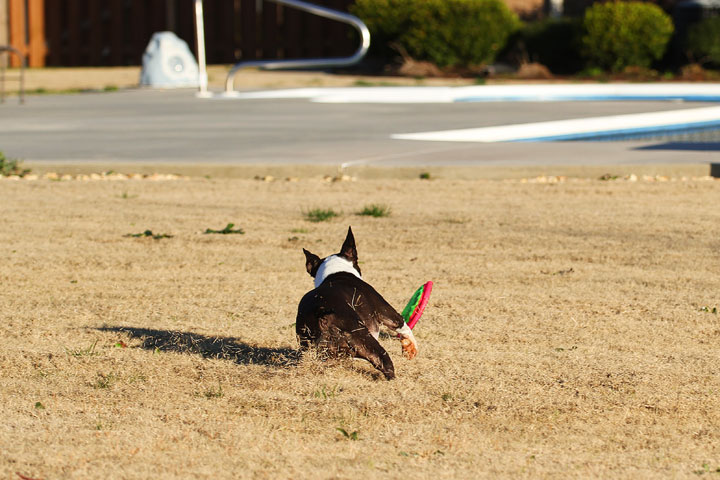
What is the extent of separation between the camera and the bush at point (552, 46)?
28.8m

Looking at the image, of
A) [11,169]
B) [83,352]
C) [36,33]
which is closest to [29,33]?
[36,33]

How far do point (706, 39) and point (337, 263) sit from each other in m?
24.2

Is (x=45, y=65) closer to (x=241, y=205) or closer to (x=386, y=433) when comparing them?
(x=241, y=205)

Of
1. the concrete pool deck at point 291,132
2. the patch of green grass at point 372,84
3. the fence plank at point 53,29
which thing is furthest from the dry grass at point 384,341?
the fence plank at point 53,29

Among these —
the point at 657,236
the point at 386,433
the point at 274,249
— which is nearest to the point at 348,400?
the point at 386,433

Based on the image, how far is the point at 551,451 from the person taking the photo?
3725mm

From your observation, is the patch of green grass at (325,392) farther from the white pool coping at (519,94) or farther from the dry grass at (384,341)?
Answer: the white pool coping at (519,94)

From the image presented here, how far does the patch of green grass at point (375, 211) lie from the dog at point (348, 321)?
13.3 feet

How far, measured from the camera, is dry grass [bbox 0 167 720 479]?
3707 mm

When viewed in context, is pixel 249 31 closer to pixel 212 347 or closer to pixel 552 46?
pixel 552 46

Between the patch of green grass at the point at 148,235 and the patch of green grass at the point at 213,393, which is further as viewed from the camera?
the patch of green grass at the point at 148,235

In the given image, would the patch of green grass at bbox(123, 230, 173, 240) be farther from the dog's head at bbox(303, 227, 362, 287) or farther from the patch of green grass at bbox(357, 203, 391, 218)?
the dog's head at bbox(303, 227, 362, 287)

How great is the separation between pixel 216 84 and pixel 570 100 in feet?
30.2

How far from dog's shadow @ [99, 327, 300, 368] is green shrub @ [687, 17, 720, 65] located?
24015mm
